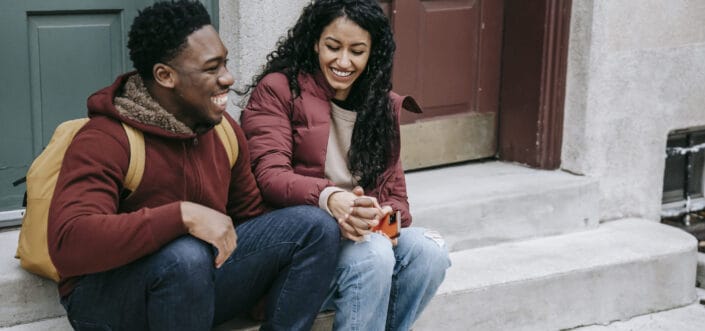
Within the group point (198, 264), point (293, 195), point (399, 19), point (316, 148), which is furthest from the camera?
point (399, 19)

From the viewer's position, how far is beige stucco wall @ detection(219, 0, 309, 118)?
3.91 metres

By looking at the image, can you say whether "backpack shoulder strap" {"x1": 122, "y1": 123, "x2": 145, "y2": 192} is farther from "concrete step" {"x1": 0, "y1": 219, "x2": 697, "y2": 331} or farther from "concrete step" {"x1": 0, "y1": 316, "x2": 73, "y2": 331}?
"concrete step" {"x1": 0, "y1": 219, "x2": 697, "y2": 331}

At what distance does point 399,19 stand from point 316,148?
136 centimetres

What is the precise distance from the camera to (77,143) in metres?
2.73

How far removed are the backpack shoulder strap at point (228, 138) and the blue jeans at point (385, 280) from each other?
443 mm

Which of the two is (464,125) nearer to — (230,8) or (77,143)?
(230,8)

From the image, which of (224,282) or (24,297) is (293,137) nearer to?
(224,282)

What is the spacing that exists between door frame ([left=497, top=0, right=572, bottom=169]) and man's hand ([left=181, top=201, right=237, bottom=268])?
2408 mm

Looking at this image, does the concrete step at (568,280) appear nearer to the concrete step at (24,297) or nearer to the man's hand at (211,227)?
the concrete step at (24,297)

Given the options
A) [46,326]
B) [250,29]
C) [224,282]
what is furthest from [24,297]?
[250,29]

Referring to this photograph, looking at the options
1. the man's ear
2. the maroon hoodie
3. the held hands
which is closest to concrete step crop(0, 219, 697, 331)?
the held hands

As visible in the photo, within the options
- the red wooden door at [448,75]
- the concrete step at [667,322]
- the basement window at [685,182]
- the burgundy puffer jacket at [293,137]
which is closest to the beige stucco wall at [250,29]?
the burgundy puffer jacket at [293,137]

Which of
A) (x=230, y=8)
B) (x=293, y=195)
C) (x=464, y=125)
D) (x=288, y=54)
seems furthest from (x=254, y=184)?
(x=464, y=125)

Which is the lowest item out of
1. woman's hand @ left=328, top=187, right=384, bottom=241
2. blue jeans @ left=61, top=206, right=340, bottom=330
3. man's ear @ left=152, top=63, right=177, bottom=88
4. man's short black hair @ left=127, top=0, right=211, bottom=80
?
blue jeans @ left=61, top=206, right=340, bottom=330
